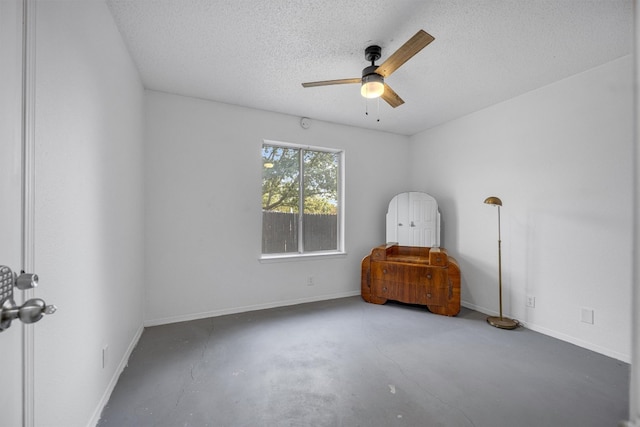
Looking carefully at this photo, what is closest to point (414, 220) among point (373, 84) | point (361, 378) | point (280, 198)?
point (280, 198)

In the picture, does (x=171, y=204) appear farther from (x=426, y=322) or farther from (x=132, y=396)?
(x=426, y=322)

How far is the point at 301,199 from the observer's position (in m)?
3.77

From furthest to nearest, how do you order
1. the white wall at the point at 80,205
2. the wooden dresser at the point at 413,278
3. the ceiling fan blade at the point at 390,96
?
the wooden dresser at the point at 413,278, the ceiling fan blade at the point at 390,96, the white wall at the point at 80,205

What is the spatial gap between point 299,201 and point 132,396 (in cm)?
258

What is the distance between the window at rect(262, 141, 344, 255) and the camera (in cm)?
361

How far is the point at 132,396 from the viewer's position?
5.88 ft

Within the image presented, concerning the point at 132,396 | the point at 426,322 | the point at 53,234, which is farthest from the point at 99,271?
the point at 426,322

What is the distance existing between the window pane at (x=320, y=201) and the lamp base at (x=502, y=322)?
2065 millimetres

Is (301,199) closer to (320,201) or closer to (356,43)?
(320,201)

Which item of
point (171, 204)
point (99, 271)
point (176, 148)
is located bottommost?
point (99, 271)

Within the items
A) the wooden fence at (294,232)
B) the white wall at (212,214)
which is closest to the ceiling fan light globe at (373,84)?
the white wall at (212,214)

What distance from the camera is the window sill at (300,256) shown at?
3.45 meters

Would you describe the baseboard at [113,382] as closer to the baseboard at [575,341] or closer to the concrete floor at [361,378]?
the concrete floor at [361,378]

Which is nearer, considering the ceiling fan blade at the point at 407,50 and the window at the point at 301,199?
the ceiling fan blade at the point at 407,50
